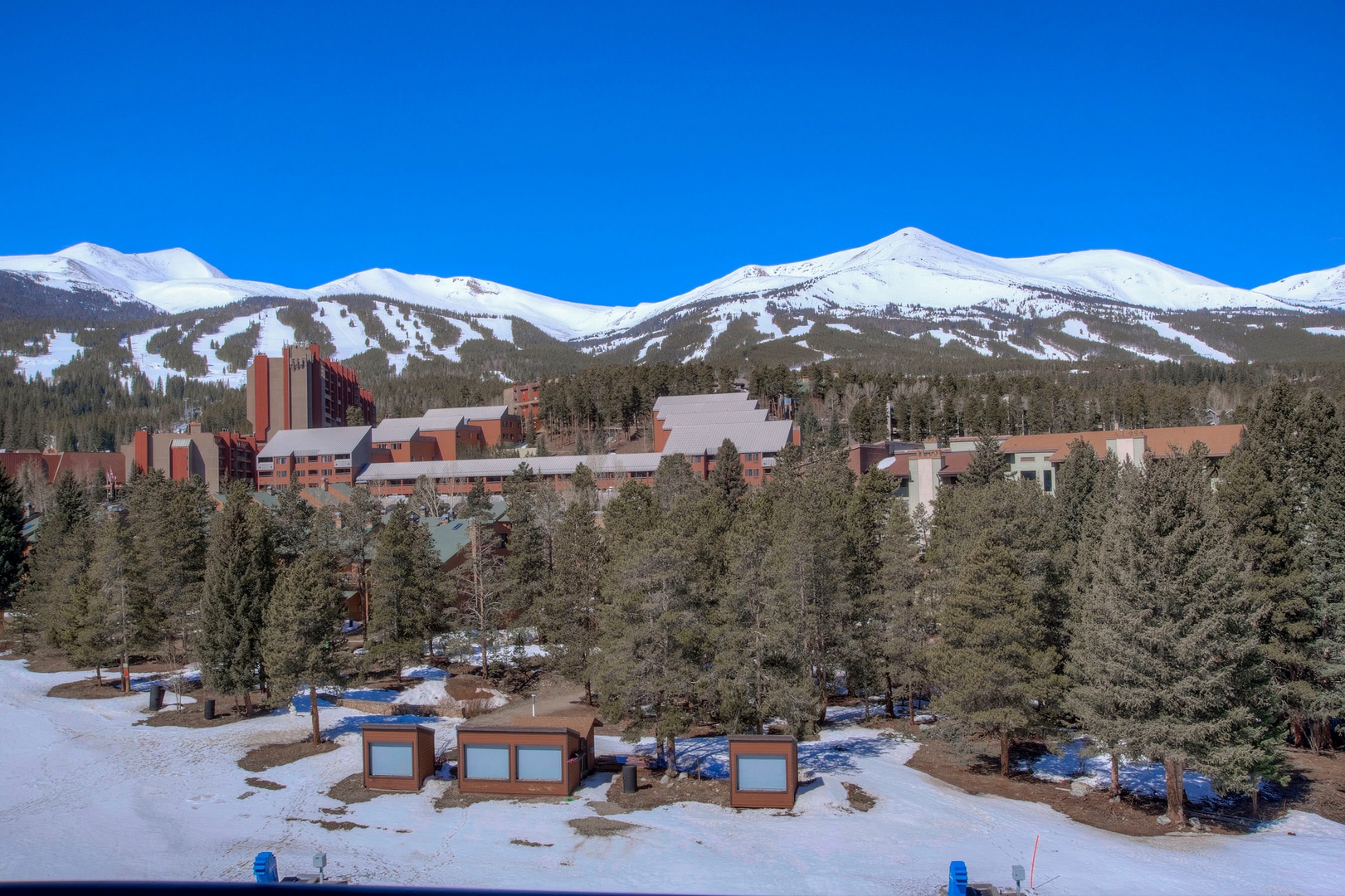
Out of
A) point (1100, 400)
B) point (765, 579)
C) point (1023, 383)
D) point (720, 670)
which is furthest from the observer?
point (1023, 383)

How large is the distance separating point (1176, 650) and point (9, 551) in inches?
2169

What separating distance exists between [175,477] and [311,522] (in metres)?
57.0

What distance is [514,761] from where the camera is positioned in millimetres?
22328

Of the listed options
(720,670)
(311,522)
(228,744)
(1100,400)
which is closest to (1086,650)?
(720,670)

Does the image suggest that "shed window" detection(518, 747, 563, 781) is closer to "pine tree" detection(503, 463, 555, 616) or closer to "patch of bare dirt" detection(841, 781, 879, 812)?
"patch of bare dirt" detection(841, 781, 879, 812)

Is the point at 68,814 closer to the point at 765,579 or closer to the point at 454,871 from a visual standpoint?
the point at 454,871

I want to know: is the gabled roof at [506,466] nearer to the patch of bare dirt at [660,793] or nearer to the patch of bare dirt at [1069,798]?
the patch of bare dirt at [1069,798]

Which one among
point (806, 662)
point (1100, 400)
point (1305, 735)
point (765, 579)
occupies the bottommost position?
point (1305, 735)

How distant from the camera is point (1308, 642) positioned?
1043 inches

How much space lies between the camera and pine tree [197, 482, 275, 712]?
98.2 ft

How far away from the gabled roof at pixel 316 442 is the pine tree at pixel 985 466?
66.9m

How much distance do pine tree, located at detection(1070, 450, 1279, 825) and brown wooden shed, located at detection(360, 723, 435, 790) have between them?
16.9 meters

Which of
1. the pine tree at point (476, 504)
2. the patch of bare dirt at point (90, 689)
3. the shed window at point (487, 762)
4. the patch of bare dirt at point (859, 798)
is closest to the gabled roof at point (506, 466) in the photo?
the pine tree at point (476, 504)

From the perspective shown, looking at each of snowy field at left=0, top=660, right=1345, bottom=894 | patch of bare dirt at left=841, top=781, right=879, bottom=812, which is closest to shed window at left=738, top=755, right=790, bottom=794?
snowy field at left=0, top=660, right=1345, bottom=894
